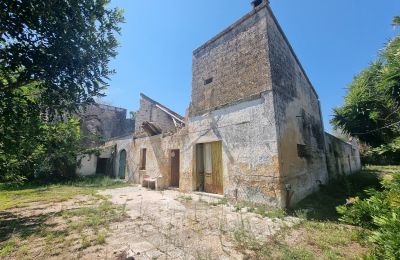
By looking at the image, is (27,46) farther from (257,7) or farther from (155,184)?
(155,184)

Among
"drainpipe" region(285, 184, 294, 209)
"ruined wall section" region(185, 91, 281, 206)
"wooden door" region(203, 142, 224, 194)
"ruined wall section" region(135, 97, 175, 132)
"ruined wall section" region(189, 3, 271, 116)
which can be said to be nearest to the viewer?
"drainpipe" region(285, 184, 294, 209)

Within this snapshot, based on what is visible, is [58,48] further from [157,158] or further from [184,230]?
[157,158]

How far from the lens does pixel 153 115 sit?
52.4 feet

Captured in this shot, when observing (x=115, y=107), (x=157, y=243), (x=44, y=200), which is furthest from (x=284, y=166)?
(x=115, y=107)

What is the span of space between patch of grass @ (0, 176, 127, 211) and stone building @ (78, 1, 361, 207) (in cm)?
378

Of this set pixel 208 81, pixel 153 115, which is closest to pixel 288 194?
pixel 208 81

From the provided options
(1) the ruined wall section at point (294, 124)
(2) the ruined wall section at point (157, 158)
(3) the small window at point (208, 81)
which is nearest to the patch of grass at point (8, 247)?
(2) the ruined wall section at point (157, 158)

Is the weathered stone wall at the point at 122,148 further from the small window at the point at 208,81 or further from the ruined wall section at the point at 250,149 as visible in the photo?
the ruined wall section at the point at 250,149

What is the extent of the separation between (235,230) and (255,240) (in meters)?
0.58

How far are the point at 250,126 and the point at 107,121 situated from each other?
20068mm

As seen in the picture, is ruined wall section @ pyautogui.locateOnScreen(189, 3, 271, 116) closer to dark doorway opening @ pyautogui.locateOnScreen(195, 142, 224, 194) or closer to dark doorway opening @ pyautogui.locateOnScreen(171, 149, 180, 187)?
dark doorway opening @ pyautogui.locateOnScreen(195, 142, 224, 194)

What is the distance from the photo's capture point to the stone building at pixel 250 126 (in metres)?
6.38

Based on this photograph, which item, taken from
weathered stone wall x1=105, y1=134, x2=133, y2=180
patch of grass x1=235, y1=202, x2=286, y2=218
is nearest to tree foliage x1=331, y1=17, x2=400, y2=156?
patch of grass x1=235, y1=202, x2=286, y2=218

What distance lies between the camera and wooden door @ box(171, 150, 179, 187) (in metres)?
10.6
